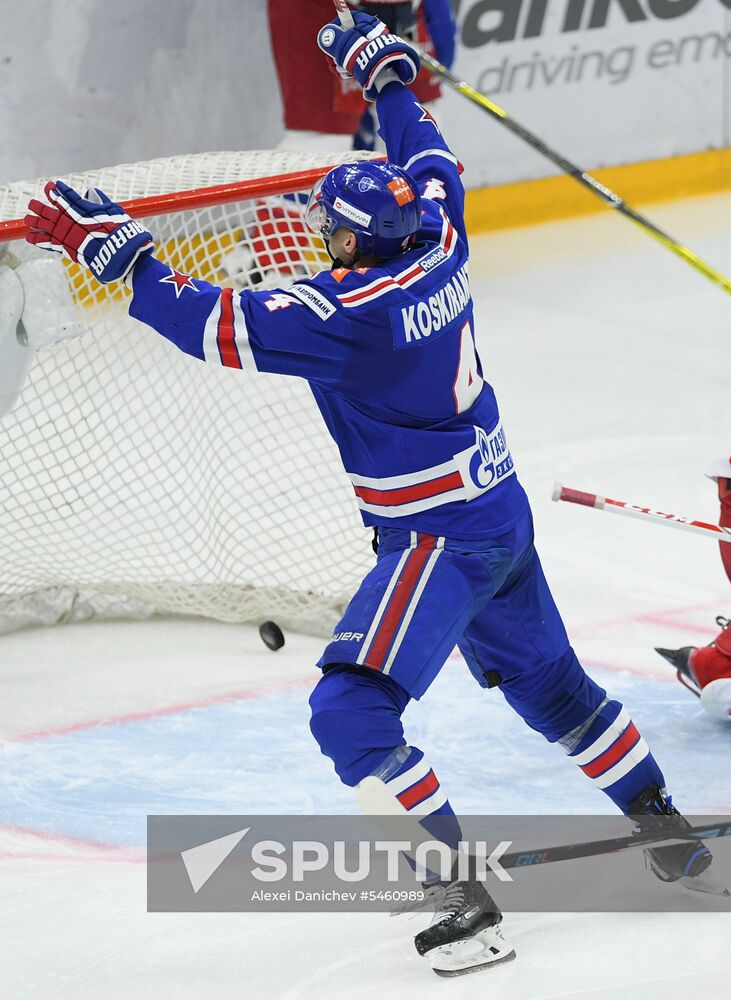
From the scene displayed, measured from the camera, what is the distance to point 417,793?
2.21m

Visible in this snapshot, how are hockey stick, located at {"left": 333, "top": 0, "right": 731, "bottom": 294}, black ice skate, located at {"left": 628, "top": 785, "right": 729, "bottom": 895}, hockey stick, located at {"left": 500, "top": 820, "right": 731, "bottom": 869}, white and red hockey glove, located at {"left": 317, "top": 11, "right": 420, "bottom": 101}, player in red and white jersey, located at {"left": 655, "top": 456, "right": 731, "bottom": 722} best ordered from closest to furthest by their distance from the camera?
1. hockey stick, located at {"left": 500, "top": 820, "right": 731, "bottom": 869}
2. black ice skate, located at {"left": 628, "top": 785, "right": 729, "bottom": 895}
3. white and red hockey glove, located at {"left": 317, "top": 11, "right": 420, "bottom": 101}
4. player in red and white jersey, located at {"left": 655, "top": 456, "right": 731, "bottom": 722}
5. hockey stick, located at {"left": 333, "top": 0, "right": 731, "bottom": 294}

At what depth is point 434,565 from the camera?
7.59 ft

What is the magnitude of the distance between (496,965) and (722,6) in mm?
5903

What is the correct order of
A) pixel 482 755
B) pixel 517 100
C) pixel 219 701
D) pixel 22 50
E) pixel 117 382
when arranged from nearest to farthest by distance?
pixel 482 755, pixel 219 701, pixel 117 382, pixel 22 50, pixel 517 100

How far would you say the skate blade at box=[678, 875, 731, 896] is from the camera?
2447 mm

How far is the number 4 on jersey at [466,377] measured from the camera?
7.72 ft

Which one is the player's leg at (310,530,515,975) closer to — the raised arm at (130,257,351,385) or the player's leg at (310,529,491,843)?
the player's leg at (310,529,491,843)

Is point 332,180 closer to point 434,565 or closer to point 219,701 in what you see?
point 434,565

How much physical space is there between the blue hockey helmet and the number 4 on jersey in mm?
169

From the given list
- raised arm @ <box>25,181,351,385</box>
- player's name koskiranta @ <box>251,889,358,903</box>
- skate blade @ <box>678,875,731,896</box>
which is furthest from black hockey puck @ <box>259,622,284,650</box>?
raised arm @ <box>25,181,351,385</box>

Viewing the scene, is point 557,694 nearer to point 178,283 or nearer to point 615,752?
point 615,752

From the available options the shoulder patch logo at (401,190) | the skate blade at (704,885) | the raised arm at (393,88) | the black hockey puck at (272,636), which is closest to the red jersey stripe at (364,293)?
the shoulder patch logo at (401,190)

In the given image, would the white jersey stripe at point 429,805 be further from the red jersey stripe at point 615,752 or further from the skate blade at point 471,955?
the red jersey stripe at point 615,752

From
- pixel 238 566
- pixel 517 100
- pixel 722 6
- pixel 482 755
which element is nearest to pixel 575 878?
pixel 482 755
